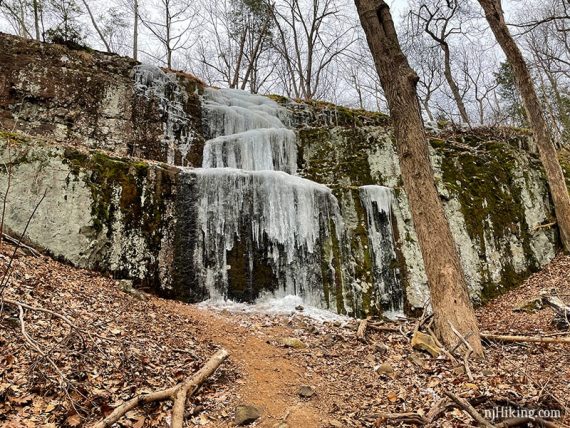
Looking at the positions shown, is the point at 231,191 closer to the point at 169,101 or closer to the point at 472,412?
the point at 169,101

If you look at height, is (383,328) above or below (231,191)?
below

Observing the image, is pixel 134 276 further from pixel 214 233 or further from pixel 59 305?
pixel 59 305

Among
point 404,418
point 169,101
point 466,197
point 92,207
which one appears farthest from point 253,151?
point 404,418

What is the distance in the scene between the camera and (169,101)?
1131cm

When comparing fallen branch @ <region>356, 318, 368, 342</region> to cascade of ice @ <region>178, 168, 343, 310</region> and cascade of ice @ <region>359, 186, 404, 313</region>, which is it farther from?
cascade of ice @ <region>359, 186, 404, 313</region>

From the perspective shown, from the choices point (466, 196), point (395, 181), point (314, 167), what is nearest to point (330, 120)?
point (314, 167)

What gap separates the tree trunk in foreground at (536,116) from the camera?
9289mm

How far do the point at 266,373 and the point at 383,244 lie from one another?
4.74 m


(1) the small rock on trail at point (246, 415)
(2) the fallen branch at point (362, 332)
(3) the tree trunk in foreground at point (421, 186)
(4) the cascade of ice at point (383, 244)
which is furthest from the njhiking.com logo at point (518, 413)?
→ (4) the cascade of ice at point (383, 244)

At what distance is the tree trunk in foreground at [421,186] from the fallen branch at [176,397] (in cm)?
269

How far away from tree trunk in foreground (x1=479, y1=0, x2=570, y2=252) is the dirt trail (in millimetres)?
8071

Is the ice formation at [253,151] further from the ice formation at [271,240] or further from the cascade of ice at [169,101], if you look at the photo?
the ice formation at [271,240]

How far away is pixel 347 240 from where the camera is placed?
7930 millimetres

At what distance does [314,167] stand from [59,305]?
317 inches
